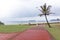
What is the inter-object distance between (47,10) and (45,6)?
1373mm

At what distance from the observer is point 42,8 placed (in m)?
42.2

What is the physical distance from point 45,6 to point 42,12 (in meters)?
1.95

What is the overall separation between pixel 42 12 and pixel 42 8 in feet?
4.08

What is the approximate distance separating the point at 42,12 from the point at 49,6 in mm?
2313

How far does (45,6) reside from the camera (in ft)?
137

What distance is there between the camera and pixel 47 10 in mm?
42719

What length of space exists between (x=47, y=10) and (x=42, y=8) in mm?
1279

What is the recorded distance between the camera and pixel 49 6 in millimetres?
41750

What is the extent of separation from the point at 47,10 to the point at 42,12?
1208 mm

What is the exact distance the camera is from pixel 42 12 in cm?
4316
